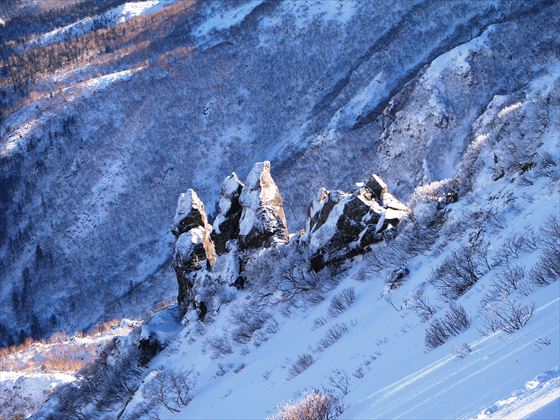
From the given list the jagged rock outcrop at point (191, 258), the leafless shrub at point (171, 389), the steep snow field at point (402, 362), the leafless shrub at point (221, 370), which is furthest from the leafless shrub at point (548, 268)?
the jagged rock outcrop at point (191, 258)

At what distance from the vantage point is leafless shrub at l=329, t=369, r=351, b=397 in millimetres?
5855

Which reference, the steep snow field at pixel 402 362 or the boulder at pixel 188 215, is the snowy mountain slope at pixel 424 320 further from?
the boulder at pixel 188 215

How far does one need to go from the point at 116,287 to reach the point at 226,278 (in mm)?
47725

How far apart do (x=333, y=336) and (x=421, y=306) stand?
7.99 ft

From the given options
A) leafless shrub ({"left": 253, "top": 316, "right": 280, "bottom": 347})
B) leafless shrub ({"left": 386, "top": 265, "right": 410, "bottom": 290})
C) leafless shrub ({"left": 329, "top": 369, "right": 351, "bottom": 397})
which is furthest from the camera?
leafless shrub ({"left": 253, "top": 316, "right": 280, "bottom": 347})

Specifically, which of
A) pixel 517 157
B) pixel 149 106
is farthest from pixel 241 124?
pixel 517 157

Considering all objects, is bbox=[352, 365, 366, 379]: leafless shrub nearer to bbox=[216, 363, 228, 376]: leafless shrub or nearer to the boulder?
bbox=[216, 363, 228, 376]: leafless shrub

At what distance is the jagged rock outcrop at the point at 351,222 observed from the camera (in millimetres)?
15305

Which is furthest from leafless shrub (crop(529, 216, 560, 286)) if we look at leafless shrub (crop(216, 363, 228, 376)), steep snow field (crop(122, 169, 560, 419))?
leafless shrub (crop(216, 363, 228, 376))

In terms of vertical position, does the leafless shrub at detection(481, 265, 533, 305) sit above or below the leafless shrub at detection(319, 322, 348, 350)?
above

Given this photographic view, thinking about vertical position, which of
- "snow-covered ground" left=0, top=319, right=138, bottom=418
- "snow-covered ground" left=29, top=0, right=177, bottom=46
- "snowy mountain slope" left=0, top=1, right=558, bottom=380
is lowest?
"snow-covered ground" left=0, top=319, right=138, bottom=418

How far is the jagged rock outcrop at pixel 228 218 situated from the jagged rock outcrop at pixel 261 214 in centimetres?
91

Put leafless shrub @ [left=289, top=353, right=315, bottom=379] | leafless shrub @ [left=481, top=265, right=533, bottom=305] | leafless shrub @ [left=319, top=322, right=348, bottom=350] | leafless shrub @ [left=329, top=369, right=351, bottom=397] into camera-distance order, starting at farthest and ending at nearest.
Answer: leafless shrub @ [left=319, top=322, right=348, bottom=350] → leafless shrub @ [left=289, top=353, right=315, bottom=379] → leafless shrub @ [left=329, top=369, right=351, bottom=397] → leafless shrub @ [left=481, top=265, right=533, bottom=305]

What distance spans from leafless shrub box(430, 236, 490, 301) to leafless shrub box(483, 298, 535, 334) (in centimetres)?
177
